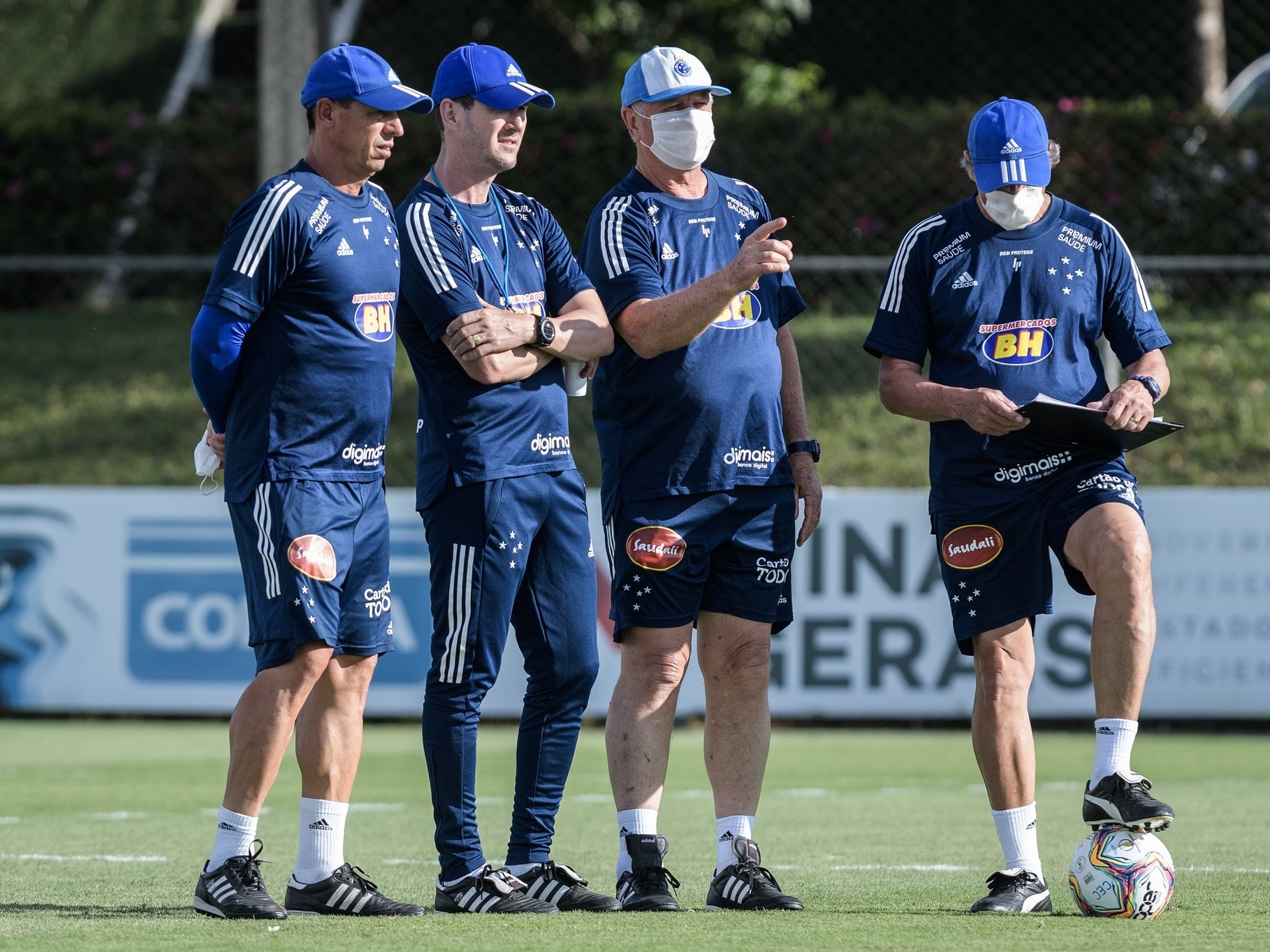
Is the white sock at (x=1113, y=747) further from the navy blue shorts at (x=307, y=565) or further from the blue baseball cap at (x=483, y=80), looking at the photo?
the blue baseball cap at (x=483, y=80)

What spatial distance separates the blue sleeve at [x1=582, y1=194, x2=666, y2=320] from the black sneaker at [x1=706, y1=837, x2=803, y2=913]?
156 cm

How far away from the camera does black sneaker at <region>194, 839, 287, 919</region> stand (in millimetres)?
4703

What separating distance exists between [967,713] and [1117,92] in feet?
23.2

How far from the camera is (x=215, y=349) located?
188 inches

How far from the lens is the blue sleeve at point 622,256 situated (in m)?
5.12

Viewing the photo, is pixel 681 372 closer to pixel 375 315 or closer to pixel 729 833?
pixel 375 315

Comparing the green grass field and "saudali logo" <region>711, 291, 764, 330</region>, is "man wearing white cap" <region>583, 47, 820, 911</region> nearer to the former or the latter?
"saudali logo" <region>711, 291, 764, 330</region>

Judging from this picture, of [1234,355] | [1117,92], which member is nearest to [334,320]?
[1234,355]

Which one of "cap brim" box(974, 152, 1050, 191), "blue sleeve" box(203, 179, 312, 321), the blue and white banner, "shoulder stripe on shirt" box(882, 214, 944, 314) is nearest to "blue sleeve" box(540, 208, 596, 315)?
"blue sleeve" box(203, 179, 312, 321)

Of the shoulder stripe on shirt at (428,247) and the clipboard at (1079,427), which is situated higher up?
the shoulder stripe on shirt at (428,247)

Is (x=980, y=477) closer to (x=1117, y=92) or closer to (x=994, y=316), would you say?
(x=994, y=316)

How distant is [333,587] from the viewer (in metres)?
4.82

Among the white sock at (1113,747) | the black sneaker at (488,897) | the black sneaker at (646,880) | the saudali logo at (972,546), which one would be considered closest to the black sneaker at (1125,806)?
the white sock at (1113,747)

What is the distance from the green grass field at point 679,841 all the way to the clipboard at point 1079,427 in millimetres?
1280
